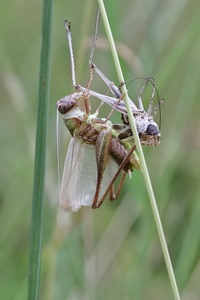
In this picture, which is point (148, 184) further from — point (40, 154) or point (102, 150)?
point (102, 150)

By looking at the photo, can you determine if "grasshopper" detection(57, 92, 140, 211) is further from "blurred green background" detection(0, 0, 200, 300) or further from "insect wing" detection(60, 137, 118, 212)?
"blurred green background" detection(0, 0, 200, 300)

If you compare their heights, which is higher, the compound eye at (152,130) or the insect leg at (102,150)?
the compound eye at (152,130)

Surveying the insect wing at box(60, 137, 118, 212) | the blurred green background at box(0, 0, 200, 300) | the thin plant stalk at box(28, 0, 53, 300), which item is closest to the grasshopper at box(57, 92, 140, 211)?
Result: the insect wing at box(60, 137, 118, 212)

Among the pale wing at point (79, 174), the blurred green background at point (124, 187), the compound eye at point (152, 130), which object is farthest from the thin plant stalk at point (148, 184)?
the blurred green background at point (124, 187)

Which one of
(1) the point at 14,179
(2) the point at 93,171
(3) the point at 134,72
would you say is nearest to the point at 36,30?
(1) the point at 14,179

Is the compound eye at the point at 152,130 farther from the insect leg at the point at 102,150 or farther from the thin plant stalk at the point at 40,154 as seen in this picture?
the thin plant stalk at the point at 40,154

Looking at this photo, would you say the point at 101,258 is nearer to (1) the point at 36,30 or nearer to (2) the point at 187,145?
(2) the point at 187,145

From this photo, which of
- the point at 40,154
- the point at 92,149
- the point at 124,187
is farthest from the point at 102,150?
the point at 124,187
